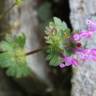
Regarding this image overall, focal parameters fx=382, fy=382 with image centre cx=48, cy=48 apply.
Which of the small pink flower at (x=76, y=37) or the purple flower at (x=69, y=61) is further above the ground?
the small pink flower at (x=76, y=37)

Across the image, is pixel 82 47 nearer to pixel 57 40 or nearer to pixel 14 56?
pixel 57 40

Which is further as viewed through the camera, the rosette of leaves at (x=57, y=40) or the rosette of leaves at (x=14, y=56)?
the rosette of leaves at (x=14, y=56)

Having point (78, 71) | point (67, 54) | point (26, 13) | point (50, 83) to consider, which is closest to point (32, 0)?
point (26, 13)

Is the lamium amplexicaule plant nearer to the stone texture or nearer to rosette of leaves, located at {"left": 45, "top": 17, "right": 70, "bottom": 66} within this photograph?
rosette of leaves, located at {"left": 45, "top": 17, "right": 70, "bottom": 66}

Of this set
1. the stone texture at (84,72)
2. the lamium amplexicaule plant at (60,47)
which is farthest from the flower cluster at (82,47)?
the stone texture at (84,72)

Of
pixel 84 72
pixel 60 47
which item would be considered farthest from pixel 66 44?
pixel 84 72

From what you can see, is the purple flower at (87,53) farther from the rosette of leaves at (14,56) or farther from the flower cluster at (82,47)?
the rosette of leaves at (14,56)
